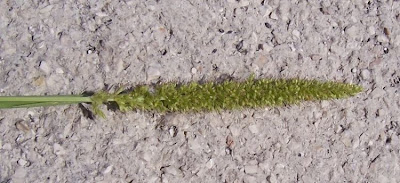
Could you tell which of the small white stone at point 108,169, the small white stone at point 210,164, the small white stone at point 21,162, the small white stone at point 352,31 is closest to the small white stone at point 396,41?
the small white stone at point 352,31

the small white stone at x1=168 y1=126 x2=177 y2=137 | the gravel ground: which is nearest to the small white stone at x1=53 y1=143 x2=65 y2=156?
the gravel ground

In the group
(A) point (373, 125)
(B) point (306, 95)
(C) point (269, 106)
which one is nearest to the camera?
(B) point (306, 95)

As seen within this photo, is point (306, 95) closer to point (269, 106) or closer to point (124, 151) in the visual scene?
point (269, 106)

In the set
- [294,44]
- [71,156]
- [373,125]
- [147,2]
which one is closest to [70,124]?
[71,156]

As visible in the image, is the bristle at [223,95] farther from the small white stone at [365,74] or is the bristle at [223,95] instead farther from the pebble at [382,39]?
the pebble at [382,39]

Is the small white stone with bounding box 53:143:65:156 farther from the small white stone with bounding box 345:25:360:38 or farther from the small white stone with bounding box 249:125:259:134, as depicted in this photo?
the small white stone with bounding box 345:25:360:38

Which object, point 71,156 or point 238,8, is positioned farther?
point 238,8
